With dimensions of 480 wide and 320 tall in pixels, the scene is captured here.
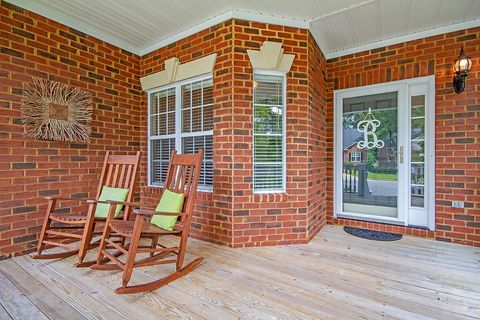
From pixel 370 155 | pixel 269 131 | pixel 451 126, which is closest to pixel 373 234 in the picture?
pixel 370 155

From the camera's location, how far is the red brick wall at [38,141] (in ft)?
8.16

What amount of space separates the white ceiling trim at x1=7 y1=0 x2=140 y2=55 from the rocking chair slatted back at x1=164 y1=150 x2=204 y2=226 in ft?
6.70

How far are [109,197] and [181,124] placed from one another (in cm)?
134

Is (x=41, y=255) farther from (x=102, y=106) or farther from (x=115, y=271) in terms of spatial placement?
(x=102, y=106)

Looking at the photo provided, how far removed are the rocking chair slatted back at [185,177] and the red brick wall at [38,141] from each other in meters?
1.30

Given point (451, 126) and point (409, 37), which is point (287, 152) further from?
point (409, 37)

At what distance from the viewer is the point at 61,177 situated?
2.93 m

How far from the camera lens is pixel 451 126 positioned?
3.00 metres

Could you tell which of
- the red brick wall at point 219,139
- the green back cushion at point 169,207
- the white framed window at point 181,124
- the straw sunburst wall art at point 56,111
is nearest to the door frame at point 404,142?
the red brick wall at point 219,139

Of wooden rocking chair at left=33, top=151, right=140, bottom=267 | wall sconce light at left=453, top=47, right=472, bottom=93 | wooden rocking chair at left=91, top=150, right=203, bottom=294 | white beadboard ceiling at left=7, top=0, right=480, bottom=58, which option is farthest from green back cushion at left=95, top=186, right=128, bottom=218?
wall sconce light at left=453, top=47, right=472, bottom=93

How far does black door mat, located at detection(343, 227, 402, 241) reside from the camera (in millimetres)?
3172

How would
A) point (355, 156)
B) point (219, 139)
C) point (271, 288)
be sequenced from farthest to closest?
point (355, 156)
point (219, 139)
point (271, 288)

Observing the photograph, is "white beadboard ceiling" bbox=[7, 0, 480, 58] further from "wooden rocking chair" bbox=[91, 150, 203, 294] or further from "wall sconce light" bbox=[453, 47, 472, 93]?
"wooden rocking chair" bbox=[91, 150, 203, 294]

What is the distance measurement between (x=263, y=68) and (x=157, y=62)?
1.71 meters
